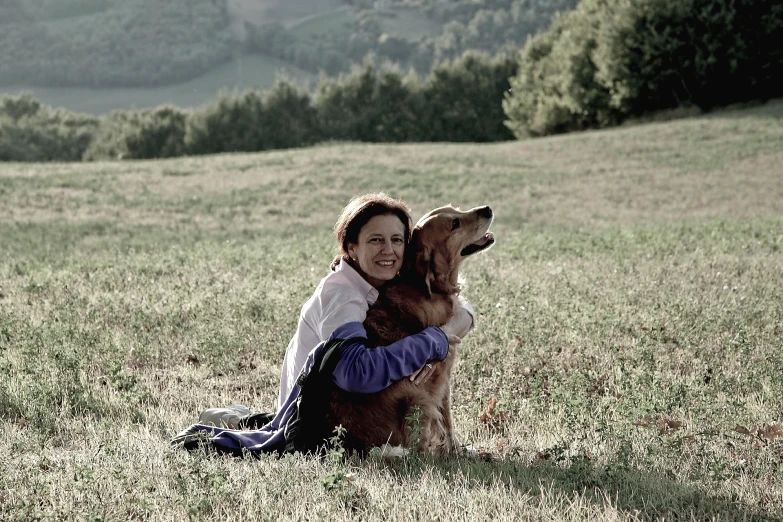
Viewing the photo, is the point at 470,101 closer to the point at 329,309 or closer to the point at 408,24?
the point at 329,309

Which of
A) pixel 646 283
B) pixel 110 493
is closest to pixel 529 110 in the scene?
pixel 646 283

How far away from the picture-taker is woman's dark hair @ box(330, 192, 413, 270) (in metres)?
4.57

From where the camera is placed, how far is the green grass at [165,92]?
13612 centimetres

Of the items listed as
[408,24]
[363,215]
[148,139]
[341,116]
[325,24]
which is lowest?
[363,215]

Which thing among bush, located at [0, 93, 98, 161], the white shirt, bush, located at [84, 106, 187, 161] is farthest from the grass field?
bush, located at [0, 93, 98, 161]

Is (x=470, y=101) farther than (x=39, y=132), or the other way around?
(x=39, y=132)

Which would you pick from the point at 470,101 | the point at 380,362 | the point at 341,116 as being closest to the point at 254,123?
the point at 341,116

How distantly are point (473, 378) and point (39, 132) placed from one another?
221ft

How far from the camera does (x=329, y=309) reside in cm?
448

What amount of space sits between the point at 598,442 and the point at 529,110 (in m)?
45.6

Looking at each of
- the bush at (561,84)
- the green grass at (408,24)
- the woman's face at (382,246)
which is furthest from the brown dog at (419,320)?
the green grass at (408,24)

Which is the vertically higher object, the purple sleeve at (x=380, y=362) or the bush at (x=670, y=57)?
the bush at (x=670, y=57)

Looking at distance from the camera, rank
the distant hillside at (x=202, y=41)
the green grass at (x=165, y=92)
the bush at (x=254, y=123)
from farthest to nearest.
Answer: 1. the distant hillside at (x=202, y=41)
2. the green grass at (x=165, y=92)
3. the bush at (x=254, y=123)

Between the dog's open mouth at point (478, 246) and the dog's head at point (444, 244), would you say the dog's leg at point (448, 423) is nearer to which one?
the dog's head at point (444, 244)
